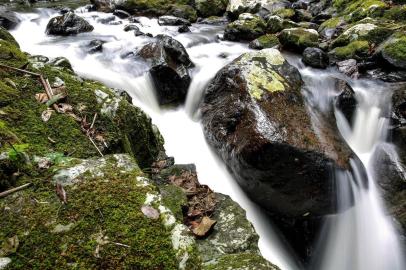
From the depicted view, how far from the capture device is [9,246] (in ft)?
5.76

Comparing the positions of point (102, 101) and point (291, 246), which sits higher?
point (102, 101)

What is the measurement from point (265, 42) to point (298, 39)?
1.19m

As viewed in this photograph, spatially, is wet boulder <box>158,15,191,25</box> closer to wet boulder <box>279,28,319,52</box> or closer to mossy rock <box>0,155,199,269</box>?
wet boulder <box>279,28,319,52</box>

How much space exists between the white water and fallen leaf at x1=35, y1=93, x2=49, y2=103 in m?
3.12

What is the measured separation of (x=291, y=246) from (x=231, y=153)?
176 centimetres

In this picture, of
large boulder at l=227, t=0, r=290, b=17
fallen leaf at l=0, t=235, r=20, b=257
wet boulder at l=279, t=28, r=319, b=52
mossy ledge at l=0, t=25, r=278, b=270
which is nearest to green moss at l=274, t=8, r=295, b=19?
large boulder at l=227, t=0, r=290, b=17

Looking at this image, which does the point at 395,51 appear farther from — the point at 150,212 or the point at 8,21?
the point at 8,21

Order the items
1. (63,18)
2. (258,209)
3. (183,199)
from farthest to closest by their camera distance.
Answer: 1. (63,18)
2. (258,209)
3. (183,199)

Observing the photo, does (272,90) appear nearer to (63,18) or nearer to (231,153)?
(231,153)

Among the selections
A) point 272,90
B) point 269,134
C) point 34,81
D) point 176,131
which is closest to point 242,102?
point 272,90

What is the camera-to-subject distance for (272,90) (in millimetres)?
6074

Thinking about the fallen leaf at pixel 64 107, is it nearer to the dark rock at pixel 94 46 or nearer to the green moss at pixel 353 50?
the dark rock at pixel 94 46

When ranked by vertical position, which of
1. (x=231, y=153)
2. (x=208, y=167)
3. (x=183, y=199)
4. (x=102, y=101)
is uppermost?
(x=102, y=101)

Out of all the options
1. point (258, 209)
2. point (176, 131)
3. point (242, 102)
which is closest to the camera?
point (258, 209)
